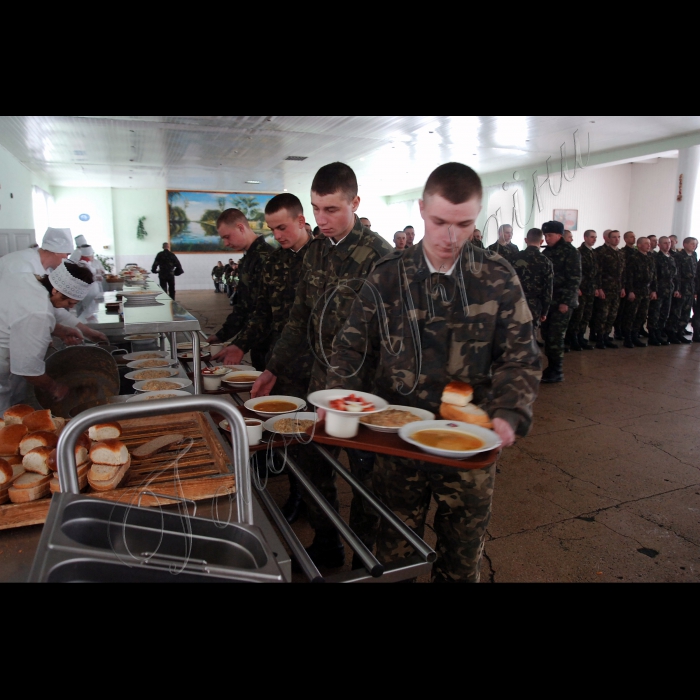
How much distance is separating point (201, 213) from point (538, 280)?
18.1 meters

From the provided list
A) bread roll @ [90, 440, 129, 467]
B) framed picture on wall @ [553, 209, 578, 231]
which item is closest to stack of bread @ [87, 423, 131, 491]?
bread roll @ [90, 440, 129, 467]

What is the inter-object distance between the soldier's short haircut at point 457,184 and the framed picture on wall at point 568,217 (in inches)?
662

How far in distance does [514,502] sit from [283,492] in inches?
64.6

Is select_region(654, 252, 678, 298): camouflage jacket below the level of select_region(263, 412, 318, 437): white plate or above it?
above

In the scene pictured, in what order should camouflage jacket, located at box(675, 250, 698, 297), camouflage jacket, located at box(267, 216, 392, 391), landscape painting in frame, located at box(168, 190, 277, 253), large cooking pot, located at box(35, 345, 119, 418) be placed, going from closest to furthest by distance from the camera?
1. camouflage jacket, located at box(267, 216, 392, 391)
2. large cooking pot, located at box(35, 345, 119, 418)
3. camouflage jacket, located at box(675, 250, 698, 297)
4. landscape painting in frame, located at box(168, 190, 277, 253)

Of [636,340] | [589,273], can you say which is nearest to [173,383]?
[589,273]

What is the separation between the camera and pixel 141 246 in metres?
22.4

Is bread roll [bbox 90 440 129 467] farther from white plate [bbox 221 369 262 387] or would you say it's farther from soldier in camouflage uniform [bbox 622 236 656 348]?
soldier in camouflage uniform [bbox 622 236 656 348]

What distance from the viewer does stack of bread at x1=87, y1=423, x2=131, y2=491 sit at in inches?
61.2

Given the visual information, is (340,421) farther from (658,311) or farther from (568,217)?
(568,217)

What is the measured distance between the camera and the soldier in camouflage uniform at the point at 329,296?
2.46m

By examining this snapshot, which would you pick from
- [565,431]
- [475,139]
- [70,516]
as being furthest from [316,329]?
[475,139]

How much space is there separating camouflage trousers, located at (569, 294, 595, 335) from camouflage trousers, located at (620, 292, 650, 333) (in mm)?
1035
